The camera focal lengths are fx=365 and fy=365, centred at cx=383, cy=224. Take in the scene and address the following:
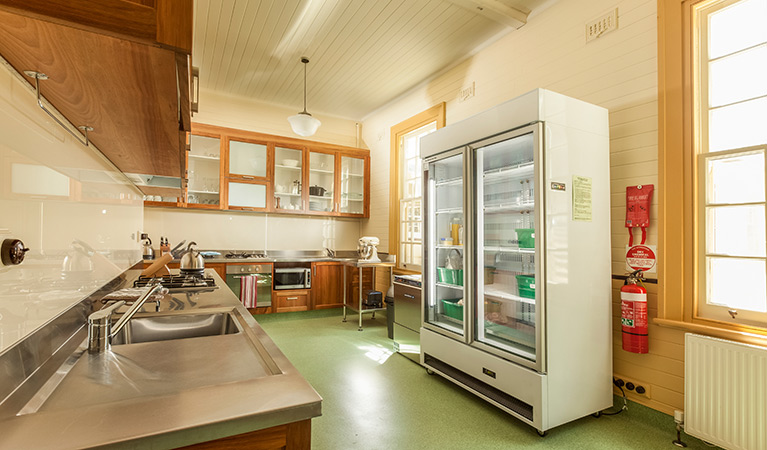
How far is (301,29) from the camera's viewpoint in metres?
3.54

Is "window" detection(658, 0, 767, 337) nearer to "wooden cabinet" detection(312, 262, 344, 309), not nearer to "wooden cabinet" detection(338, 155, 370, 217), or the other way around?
"wooden cabinet" detection(312, 262, 344, 309)

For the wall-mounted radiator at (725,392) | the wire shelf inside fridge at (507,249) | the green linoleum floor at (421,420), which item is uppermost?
the wire shelf inside fridge at (507,249)

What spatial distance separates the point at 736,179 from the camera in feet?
6.73

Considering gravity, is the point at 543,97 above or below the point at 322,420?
above

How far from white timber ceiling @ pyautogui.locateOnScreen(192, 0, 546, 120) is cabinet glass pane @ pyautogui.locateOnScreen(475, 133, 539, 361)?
1394 millimetres

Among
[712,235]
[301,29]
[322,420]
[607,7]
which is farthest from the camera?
[301,29]

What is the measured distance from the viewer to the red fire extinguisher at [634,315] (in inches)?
90.0

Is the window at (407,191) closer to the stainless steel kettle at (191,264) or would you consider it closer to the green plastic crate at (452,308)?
the green plastic crate at (452,308)

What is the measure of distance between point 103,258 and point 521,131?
96.4 inches

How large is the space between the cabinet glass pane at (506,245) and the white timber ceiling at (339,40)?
4.57 feet

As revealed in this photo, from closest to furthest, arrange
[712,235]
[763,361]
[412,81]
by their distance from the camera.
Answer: [763,361] → [712,235] → [412,81]

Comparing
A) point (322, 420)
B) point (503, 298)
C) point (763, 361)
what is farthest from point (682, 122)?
point (322, 420)

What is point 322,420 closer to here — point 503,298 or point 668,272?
point 503,298

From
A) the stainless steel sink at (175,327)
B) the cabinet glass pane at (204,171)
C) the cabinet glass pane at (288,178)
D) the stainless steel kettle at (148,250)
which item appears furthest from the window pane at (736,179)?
the stainless steel kettle at (148,250)
